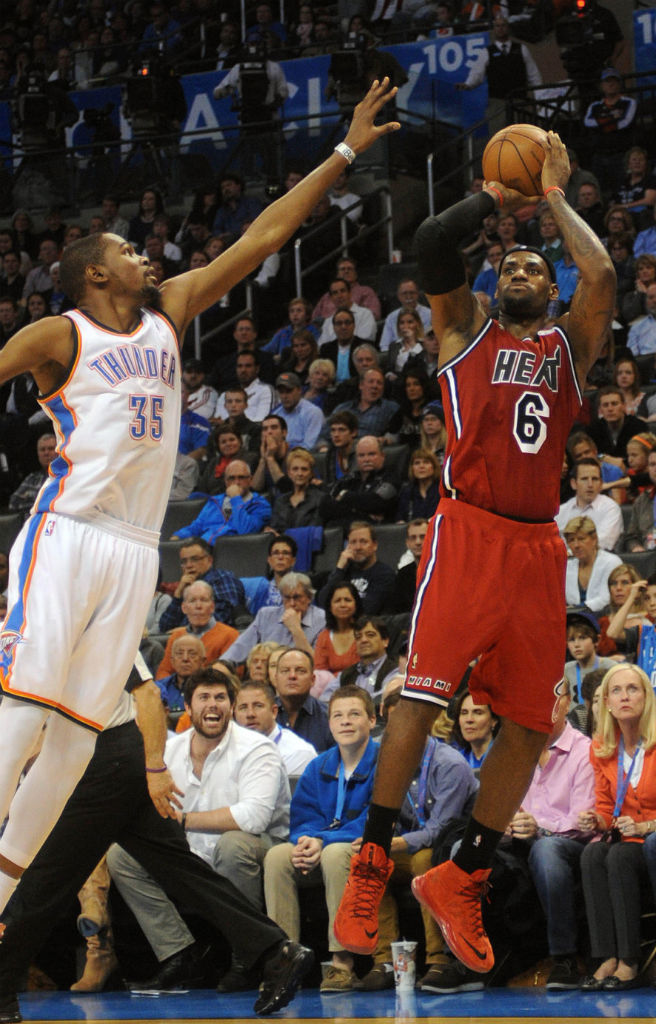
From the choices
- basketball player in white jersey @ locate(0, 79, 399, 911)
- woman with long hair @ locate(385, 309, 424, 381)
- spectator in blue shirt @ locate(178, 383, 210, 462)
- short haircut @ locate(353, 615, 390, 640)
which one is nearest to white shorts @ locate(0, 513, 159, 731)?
basketball player in white jersey @ locate(0, 79, 399, 911)

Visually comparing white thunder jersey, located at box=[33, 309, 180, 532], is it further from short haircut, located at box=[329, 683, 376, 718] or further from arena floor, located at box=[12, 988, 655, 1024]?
short haircut, located at box=[329, 683, 376, 718]

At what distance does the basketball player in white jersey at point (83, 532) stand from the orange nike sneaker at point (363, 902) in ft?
3.36

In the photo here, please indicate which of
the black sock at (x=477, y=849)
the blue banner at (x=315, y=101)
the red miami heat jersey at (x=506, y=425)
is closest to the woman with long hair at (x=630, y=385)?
A: the blue banner at (x=315, y=101)

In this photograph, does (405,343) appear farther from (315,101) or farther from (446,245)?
(446,245)

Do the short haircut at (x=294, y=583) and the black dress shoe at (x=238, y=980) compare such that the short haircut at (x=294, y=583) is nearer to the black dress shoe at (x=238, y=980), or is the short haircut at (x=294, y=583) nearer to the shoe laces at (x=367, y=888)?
the black dress shoe at (x=238, y=980)

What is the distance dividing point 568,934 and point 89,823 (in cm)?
284

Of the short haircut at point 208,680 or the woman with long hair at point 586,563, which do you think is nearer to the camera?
the short haircut at point 208,680

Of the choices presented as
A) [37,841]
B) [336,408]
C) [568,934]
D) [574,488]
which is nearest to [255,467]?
[336,408]

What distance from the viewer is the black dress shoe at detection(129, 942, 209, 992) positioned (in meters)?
7.75

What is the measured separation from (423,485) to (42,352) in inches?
265

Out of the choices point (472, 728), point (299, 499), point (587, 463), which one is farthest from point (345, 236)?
point (472, 728)

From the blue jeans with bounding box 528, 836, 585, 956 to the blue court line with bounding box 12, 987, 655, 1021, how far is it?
0.90 ft

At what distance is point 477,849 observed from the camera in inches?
200

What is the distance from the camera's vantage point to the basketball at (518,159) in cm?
523
